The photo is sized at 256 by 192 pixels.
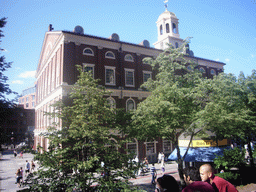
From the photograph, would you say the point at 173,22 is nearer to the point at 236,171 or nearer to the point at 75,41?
the point at 75,41

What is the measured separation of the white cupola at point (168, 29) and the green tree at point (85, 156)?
3392cm

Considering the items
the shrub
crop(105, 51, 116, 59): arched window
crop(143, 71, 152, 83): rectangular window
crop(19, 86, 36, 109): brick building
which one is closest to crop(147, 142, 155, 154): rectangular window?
crop(143, 71, 152, 83): rectangular window

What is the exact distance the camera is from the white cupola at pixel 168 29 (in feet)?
129

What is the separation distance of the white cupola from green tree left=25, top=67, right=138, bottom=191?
111ft

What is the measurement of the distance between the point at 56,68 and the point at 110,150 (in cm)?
→ 2180

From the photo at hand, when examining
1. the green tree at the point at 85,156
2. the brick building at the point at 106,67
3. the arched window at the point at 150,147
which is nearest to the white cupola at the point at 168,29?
the brick building at the point at 106,67

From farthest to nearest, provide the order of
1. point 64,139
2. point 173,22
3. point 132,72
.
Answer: point 173,22 < point 132,72 < point 64,139

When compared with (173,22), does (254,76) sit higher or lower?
lower

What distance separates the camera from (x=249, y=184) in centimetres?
1276

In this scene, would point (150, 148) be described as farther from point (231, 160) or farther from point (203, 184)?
point (203, 184)

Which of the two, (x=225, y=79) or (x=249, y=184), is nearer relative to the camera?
(x=249, y=184)

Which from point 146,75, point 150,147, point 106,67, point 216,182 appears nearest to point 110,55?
point 106,67

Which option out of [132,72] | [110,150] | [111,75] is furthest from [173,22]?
[110,150]

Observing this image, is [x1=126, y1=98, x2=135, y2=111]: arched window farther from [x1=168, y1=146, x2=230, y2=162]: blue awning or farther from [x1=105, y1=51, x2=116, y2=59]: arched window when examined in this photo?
[x1=168, y1=146, x2=230, y2=162]: blue awning
